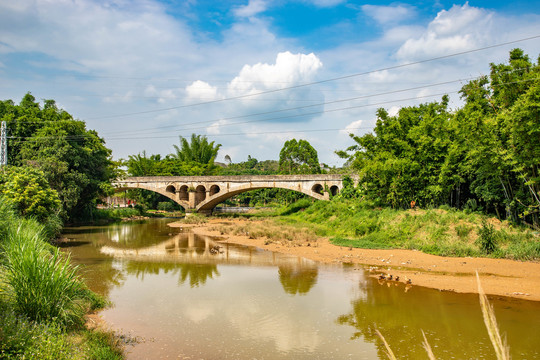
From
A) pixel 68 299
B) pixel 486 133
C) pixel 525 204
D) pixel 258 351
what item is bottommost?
pixel 258 351

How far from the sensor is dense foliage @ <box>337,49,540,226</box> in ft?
59.4

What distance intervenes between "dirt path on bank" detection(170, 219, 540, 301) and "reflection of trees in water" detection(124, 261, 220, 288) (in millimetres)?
5792

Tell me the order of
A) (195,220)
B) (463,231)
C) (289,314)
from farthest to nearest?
1. (195,220)
2. (463,231)
3. (289,314)

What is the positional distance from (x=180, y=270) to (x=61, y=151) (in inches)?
800

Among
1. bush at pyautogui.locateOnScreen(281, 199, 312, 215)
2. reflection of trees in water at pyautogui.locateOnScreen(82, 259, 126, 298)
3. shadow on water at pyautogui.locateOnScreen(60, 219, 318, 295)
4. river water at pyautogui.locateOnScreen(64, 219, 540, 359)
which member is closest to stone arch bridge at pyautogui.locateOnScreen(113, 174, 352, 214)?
bush at pyautogui.locateOnScreen(281, 199, 312, 215)

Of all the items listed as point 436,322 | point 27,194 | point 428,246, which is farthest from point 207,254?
point 436,322

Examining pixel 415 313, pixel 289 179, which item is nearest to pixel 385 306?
pixel 415 313

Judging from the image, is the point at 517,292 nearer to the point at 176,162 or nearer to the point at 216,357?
the point at 216,357

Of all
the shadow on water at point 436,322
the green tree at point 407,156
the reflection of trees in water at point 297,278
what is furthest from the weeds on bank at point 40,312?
the green tree at point 407,156

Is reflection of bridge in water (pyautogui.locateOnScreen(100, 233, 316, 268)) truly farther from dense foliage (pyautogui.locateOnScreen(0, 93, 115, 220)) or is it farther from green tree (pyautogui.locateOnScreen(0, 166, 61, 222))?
dense foliage (pyautogui.locateOnScreen(0, 93, 115, 220))

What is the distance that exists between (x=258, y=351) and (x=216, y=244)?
1807cm

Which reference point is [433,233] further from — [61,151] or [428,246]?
[61,151]

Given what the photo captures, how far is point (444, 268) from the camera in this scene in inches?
667

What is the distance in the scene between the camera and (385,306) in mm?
12242
